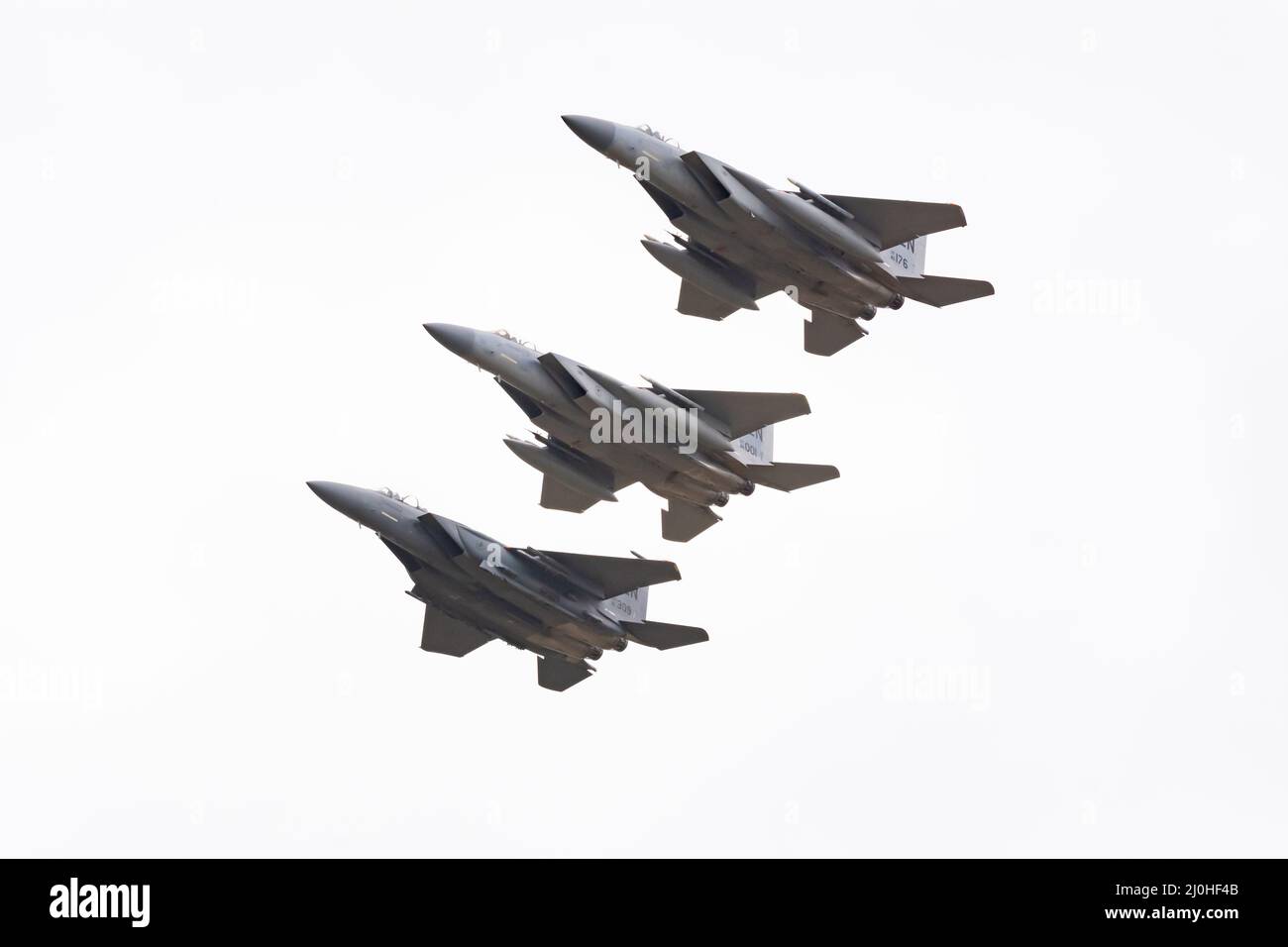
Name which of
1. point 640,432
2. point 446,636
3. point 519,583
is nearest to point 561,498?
point 519,583

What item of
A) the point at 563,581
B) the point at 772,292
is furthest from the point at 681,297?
the point at 563,581

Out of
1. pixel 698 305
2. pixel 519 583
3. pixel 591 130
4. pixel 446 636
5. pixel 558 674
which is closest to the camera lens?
pixel 591 130

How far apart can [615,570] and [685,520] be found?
2.16m

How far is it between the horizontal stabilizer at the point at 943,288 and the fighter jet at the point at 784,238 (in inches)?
0.9

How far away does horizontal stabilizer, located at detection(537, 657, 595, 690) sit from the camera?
184ft

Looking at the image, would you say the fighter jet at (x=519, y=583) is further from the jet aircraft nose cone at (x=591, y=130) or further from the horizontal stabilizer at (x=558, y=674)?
the jet aircraft nose cone at (x=591, y=130)

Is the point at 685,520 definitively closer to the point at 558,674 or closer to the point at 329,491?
the point at 558,674

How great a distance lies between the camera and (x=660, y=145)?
4753cm

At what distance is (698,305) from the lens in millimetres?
52750

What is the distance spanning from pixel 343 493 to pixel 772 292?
11401mm

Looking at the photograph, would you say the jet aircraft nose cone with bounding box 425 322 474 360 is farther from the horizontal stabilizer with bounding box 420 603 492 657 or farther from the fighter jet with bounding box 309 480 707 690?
the horizontal stabilizer with bounding box 420 603 492 657

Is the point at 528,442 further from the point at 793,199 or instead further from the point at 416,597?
the point at 793,199
